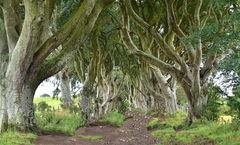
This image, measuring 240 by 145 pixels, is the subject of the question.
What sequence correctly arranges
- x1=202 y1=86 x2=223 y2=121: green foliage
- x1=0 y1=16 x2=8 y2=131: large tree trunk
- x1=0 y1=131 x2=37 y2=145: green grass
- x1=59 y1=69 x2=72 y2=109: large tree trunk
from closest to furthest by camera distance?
1. x1=0 y1=131 x2=37 y2=145: green grass
2. x1=0 y1=16 x2=8 y2=131: large tree trunk
3. x1=202 y1=86 x2=223 y2=121: green foliage
4. x1=59 y1=69 x2=72 y2=109: large tree trunk

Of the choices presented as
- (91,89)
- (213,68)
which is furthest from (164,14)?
(91,89)

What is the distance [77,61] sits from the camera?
1183 inches

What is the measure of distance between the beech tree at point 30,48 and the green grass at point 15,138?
0.70m

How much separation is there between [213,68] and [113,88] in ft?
59.0

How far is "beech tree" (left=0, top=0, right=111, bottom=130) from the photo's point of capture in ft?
45.7

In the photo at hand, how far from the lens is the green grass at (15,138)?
37.8ft

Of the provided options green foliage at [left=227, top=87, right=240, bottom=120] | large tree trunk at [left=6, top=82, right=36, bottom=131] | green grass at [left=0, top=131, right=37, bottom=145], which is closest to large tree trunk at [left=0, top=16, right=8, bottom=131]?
large tree trunk at [left=6, top=82, right=36, bottom=131]

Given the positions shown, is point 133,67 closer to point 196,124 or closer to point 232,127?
point 196,124

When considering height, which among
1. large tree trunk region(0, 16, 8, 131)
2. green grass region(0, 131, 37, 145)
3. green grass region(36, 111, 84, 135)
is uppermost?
large tree trunk region(0, 16, 8, 131)

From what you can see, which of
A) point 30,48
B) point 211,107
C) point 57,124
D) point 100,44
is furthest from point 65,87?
point 30,48

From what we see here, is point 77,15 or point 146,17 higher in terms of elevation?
point 146,17

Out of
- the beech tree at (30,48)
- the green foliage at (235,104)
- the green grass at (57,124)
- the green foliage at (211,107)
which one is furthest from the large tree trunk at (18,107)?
the green foliage at (211,107)

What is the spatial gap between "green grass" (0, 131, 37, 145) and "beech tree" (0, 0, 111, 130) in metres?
0.70

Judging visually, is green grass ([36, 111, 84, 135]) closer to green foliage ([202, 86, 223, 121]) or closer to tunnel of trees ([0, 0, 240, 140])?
tunnel of trees ([0, 0, 240, 140])
